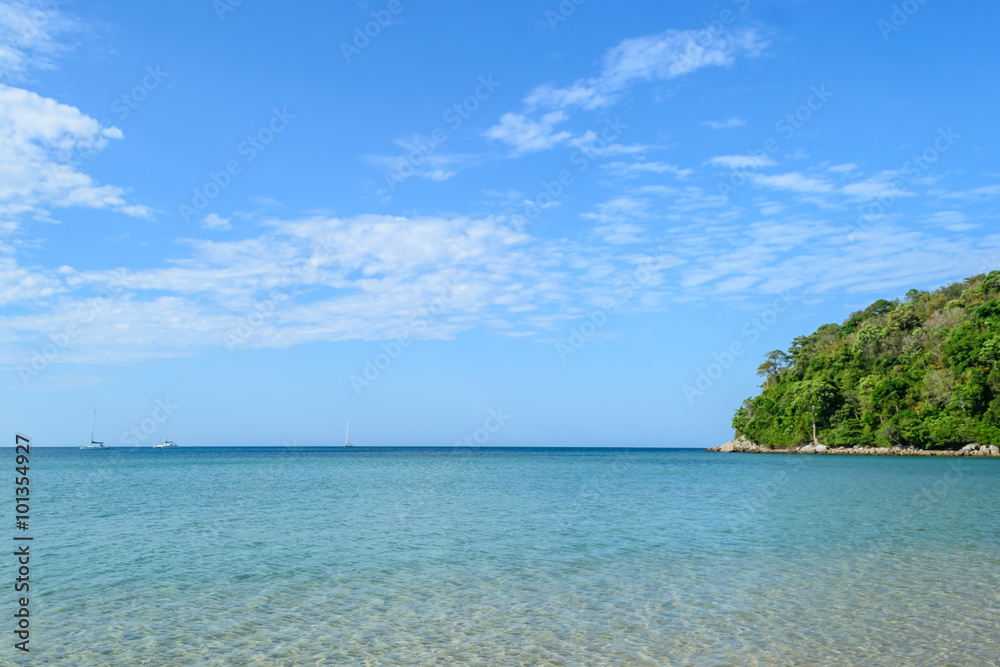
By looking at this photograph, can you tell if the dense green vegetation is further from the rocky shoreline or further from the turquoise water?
the turquoise water

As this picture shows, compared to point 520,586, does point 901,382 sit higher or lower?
higher

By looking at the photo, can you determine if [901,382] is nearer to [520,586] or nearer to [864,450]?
[864,450]

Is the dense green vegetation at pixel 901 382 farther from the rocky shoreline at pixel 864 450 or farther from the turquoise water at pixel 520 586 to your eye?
the turquoise water at pixel 520 586

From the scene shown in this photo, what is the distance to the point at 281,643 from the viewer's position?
11023 mm

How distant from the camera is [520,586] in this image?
49.8ft

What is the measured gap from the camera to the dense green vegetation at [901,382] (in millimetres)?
92250

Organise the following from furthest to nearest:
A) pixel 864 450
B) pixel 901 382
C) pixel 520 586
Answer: pixel 864 450
pixel 901 382
pixel 520 586

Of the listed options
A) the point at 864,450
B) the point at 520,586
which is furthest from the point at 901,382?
the point at 520,586

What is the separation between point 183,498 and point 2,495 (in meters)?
11.8

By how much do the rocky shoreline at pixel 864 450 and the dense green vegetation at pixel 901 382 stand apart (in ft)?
3.37

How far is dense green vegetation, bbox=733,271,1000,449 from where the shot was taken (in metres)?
92.2

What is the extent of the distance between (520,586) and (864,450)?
112m

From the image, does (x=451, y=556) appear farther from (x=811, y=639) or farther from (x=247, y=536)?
(x=811, y=639)

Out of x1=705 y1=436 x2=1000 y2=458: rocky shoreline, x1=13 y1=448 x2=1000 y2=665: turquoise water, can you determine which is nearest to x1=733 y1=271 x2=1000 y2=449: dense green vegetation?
x1=705 y1=436 x2=1000 y2=458: rocky shoreline
